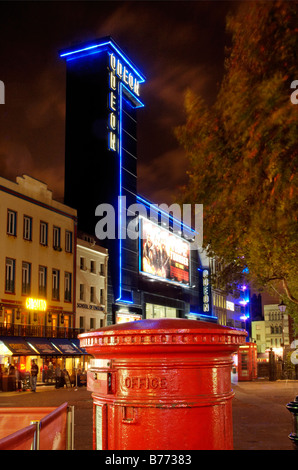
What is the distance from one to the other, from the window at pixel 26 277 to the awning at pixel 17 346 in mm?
3966

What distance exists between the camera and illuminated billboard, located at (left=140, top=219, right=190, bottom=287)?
57.4 metres

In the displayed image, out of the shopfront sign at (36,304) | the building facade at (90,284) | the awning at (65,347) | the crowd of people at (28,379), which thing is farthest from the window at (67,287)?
the crowd of people at (28,379)

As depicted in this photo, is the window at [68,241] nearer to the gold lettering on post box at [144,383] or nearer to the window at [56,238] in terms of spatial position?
the window at [56,238]

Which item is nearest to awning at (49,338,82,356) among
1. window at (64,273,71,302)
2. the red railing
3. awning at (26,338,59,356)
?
awning at (26,338,59,356)

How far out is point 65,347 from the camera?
123ft

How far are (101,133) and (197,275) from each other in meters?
30.8

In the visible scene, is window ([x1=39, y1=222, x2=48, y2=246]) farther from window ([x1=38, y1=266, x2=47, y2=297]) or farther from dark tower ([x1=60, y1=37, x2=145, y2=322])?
dark tower ([x1=60, y1=37, x2=145, y2=322])

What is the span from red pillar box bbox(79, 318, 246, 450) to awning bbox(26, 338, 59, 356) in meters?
31.6

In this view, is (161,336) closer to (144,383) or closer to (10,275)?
(144,383)

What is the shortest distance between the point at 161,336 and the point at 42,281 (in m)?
36.9

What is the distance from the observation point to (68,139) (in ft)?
180

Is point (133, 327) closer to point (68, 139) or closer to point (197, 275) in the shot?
point (68, 139)

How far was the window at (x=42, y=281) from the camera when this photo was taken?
38906 millimetres
